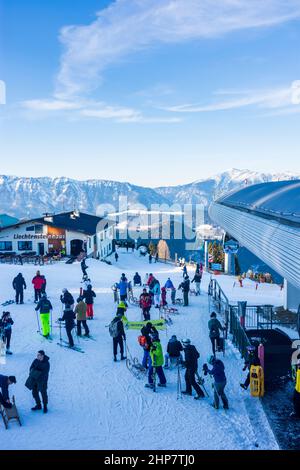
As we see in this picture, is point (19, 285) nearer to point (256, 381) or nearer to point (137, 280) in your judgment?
point (137, 280)

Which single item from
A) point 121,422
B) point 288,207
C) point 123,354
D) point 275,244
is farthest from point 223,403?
point 288,207

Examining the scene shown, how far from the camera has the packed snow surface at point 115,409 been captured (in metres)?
8.53

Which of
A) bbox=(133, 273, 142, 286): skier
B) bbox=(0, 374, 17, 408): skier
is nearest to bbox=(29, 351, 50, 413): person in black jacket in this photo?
bbox=(0, 374, 17, 408): skier

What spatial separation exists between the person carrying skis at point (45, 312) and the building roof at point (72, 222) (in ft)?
77.0

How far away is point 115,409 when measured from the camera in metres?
9.75

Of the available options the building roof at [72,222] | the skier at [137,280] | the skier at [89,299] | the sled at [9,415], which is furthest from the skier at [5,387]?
the building roof at [72,222]

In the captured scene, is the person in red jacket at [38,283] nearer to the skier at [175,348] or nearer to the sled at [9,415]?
the skier at [175,348]

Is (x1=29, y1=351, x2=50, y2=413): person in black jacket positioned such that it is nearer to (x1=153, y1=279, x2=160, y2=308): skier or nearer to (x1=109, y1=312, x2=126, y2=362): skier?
(x1=109, y1=312, x2=126, y2=362): skier

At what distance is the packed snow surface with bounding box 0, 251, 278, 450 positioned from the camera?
853 cm

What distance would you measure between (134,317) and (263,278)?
15192 mm

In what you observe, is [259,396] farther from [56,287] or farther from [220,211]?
[220,211]

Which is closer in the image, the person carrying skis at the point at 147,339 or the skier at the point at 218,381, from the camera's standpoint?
the skier at the point at 218,381

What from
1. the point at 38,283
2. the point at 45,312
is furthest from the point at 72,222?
the point at 45,312

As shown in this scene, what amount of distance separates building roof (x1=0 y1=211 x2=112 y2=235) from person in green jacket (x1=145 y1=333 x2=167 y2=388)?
2691 centimetres
